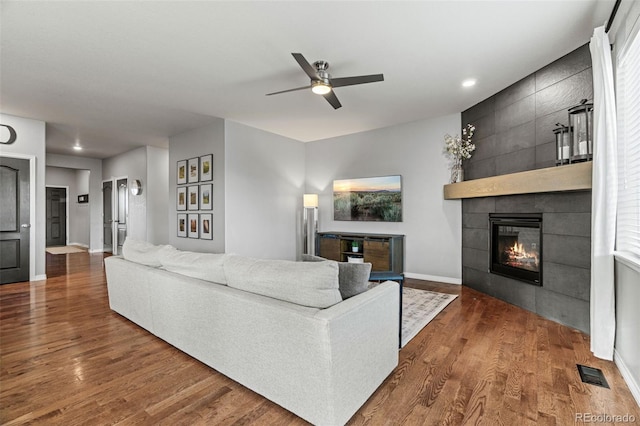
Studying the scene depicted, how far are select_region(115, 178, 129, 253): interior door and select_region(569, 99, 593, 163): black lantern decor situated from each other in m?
8.80

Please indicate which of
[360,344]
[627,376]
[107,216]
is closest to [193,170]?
[360,344]

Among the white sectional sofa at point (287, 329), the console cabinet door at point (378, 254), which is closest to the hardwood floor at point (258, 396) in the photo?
the white sectional sofa at point (287, 329)

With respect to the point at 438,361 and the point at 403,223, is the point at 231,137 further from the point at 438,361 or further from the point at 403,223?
the point at 438,361

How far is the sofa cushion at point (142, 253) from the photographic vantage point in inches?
108

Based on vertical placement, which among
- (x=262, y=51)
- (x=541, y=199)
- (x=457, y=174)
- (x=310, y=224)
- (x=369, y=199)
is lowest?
(x=310, y=224)

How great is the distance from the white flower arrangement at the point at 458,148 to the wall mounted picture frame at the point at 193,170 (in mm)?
4217

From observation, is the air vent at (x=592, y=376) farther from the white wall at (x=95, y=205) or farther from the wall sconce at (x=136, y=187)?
the white wall at (x=95, y=205)

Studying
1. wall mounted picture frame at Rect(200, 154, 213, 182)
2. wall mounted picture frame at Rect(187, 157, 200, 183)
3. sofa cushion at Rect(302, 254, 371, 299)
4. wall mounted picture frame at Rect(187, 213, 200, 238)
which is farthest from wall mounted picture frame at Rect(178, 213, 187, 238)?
sofa cushion at Rect(302, 254, 371, 299)

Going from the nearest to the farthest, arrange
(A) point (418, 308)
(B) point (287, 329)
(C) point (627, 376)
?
(B) point (287, 329) → (C) point (627, 376) → (A) point (418, 308)

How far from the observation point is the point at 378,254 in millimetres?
5121

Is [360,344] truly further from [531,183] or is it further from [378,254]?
[378,254]

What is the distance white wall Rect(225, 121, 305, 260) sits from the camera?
5.00 meters

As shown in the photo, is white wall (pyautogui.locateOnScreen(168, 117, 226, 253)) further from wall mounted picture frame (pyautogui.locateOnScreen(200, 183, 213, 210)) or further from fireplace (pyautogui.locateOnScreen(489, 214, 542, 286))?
fireplace (pyautogui.locateOnScreen(489, 214, 542, 286))

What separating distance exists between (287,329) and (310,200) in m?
4.41
